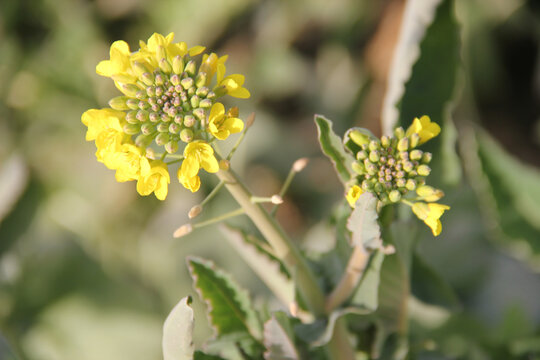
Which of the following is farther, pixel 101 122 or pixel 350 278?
pixel 350 278

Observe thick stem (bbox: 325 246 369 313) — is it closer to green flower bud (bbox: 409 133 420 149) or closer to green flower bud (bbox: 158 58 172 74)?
green flower bud (bbox: 409 133 420 149)

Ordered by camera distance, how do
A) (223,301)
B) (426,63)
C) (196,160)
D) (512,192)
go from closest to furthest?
(196,160) → (223,301) → (426,63) → (512,192)

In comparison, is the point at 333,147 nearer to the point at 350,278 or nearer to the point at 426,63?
the point at 350,278

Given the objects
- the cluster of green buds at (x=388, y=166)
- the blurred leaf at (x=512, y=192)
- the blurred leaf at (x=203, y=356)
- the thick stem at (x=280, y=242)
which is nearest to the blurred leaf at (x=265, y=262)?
the thick stem at (x=280, y=242)

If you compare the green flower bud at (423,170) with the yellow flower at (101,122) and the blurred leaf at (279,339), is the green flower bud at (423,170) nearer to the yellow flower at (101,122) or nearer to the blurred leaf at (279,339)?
the blurred leaf at (279,339)

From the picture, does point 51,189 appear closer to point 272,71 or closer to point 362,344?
point 272,71

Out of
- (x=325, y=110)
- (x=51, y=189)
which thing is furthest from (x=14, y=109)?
(x=325, y=110)

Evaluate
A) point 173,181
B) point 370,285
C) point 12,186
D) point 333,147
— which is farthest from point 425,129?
point 173,181
